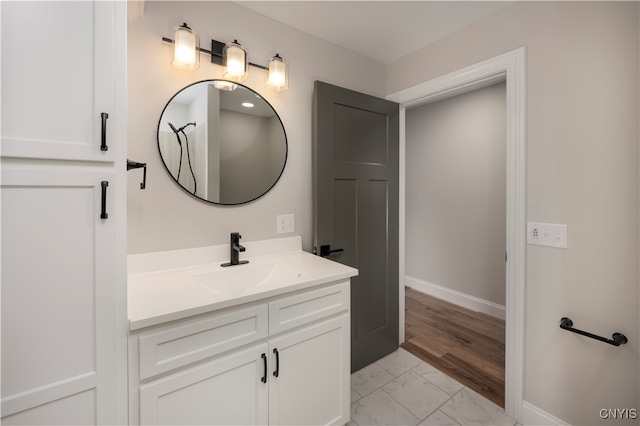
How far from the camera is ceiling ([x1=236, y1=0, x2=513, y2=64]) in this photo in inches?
64.5

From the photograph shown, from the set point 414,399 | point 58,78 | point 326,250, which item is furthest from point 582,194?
point 58,78

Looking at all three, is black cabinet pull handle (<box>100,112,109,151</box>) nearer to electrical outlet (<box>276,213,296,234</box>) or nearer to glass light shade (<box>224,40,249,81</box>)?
glass light shade (<box>224,40,249,81</box>)

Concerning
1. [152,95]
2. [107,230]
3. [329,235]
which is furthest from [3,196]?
[329,235]

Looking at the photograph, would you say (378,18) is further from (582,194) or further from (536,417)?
(536,417)

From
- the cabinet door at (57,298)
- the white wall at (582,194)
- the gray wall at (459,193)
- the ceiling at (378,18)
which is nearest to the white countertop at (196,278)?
the cabinet door at (57,298)

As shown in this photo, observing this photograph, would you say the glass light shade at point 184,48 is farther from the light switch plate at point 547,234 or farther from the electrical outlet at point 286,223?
the light switch plate at point 547,234

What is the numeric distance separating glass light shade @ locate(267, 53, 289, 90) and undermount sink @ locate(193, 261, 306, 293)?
3.55 ft

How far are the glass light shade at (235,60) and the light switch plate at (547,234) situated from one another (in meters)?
1.82

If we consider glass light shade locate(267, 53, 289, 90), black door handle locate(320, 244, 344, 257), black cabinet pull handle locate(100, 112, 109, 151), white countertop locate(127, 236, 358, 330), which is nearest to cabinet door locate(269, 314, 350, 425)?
Answer: white countertop locate(127, 236, 358, 330)

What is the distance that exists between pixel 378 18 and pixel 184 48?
118 cm

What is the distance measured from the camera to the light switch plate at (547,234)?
1.45 meters

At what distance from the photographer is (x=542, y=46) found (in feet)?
4.94

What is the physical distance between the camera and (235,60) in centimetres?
154

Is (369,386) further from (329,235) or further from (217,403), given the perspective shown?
(217,403)
